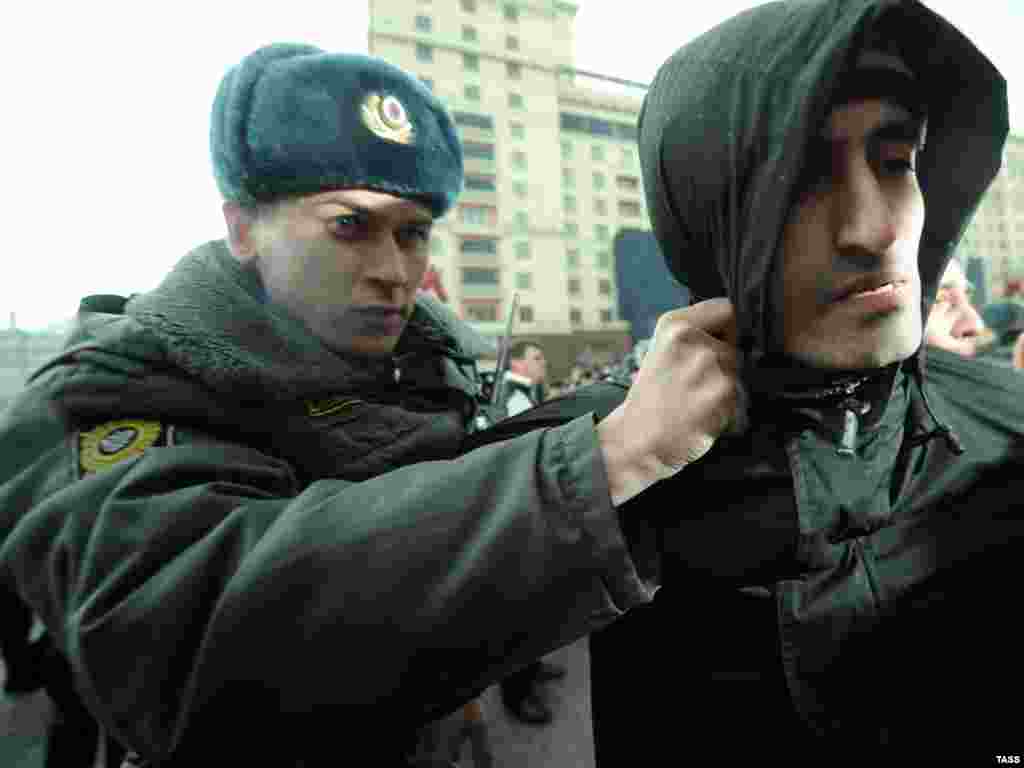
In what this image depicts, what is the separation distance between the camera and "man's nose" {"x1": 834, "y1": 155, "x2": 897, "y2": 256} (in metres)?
0.73

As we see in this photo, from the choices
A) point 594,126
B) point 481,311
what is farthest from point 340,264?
point 594,126

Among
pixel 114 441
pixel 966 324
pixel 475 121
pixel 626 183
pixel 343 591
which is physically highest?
pixel 475 121

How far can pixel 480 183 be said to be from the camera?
29156mm

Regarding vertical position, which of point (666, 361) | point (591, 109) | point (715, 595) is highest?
point (591, 109)

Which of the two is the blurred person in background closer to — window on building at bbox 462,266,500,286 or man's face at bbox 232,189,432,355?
man's face at bbox 232,189,432,355

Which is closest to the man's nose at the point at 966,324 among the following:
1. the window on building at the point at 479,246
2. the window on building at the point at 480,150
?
the window on building at the point at 479,246

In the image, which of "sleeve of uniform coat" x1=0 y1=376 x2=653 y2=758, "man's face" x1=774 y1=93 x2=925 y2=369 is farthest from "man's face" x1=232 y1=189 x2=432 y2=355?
"man's face" x1=774 y1=93 x2=925 y2=369

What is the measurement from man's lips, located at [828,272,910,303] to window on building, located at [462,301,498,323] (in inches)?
1128

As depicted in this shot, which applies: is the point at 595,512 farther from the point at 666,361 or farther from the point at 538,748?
the point at 538,748

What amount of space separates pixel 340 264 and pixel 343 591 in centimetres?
64

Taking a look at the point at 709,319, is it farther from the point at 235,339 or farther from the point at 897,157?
the point at 235,339

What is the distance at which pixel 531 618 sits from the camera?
547 mm

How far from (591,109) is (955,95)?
36.9 m

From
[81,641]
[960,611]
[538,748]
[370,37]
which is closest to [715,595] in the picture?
[960,611]
